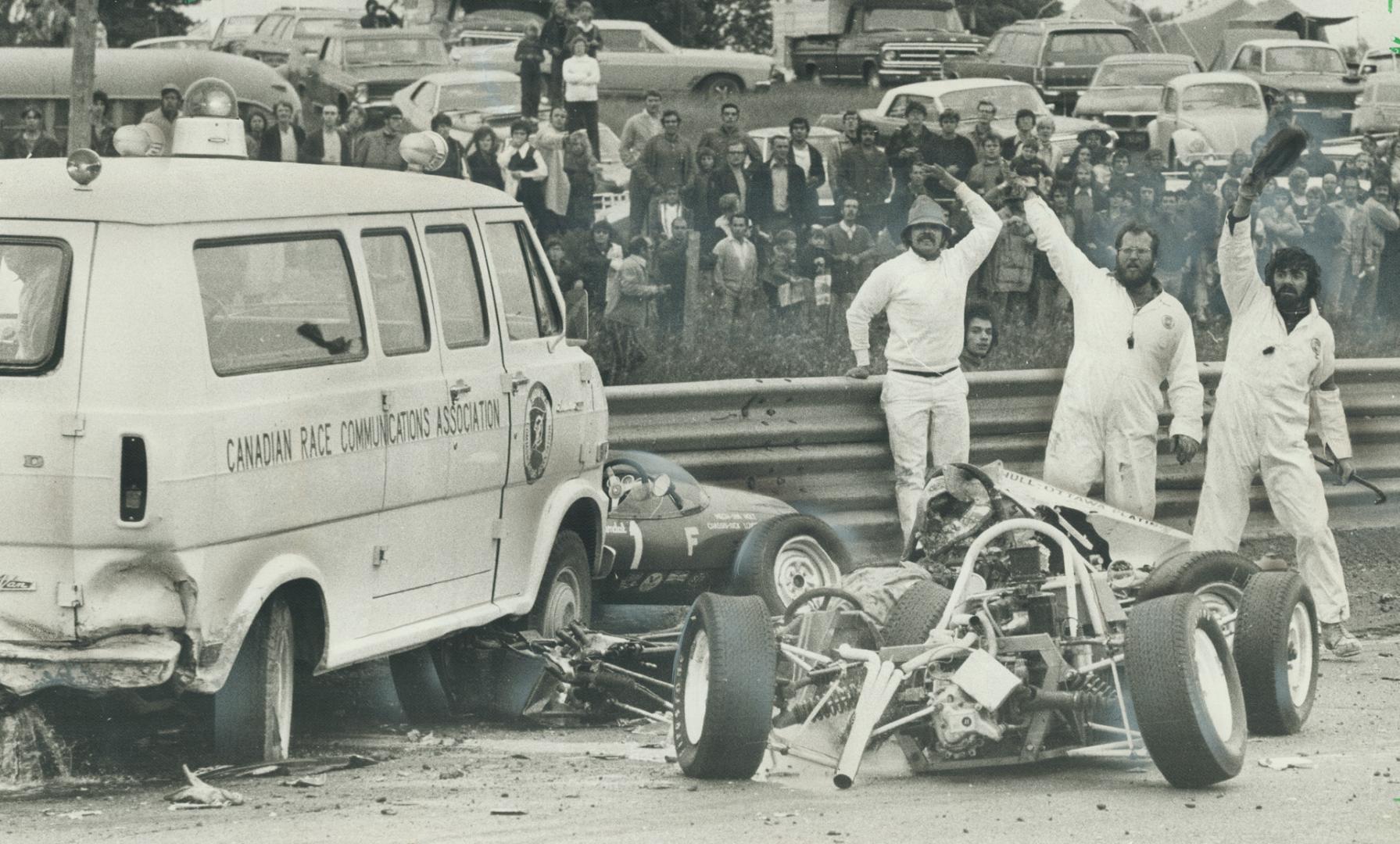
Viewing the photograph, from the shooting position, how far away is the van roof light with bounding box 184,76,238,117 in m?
7.39

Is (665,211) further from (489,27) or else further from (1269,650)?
(489,27)

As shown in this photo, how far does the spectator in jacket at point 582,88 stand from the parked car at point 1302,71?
40.4ft

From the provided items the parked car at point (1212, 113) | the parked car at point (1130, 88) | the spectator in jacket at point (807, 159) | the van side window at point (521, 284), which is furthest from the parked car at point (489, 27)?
the van side window at point (521, 284)

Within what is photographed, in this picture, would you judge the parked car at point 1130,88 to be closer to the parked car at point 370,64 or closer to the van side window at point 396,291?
the parked car at point 370,64

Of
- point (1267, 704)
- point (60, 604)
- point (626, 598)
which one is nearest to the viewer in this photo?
point (60, 604)

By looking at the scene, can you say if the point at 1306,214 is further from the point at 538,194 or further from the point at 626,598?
the point at 626,598

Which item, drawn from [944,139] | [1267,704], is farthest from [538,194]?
[1267,704]

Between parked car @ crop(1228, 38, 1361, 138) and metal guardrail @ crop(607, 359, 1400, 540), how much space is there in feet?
51.8

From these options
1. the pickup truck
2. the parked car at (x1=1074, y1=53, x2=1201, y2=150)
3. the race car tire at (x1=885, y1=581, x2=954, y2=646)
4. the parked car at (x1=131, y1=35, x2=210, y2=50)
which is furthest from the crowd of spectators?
the pickup truck

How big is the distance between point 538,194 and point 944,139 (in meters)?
3.64

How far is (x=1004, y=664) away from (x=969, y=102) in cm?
1819

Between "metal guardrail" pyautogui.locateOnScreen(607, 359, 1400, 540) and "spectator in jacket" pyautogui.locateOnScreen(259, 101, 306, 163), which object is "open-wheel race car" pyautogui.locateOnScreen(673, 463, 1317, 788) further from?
"spectator in jacket" pyautogui.locateOnScreen(259, 101, 306, 163)

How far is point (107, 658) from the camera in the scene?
6145 millimetres

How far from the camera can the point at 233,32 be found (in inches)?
1134
